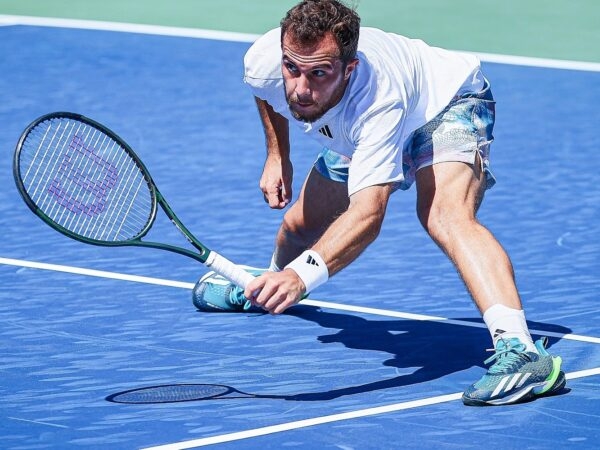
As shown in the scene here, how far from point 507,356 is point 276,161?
1512 millimetres

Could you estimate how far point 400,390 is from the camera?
6137mm

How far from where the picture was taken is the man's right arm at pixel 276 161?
689cm

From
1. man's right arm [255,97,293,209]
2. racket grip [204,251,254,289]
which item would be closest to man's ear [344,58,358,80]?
racket grip [204,251,254,289]

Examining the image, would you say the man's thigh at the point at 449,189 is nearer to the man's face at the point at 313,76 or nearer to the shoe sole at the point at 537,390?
the man's face at the point at 313,76

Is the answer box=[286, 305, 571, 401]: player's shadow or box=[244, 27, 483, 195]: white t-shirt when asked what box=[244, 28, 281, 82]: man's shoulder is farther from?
box=[286, 305, 571, 401]: player's shadow

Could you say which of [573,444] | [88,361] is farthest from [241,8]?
[573,444]

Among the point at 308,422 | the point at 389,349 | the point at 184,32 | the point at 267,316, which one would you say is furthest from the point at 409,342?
the point at 184,32

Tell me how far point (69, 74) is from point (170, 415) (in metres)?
6.63

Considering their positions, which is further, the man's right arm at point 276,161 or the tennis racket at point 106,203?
the man's right arm at point 276,161

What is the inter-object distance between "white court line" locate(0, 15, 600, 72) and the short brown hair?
20.8ft

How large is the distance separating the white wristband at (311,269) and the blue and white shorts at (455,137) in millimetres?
552

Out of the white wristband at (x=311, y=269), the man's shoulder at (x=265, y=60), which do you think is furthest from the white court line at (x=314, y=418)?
the man's shoulder at (x=265, y=60)

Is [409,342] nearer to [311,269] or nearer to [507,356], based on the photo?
[507,356]

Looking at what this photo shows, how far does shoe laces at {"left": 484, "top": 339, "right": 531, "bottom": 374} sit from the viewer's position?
5.92m
